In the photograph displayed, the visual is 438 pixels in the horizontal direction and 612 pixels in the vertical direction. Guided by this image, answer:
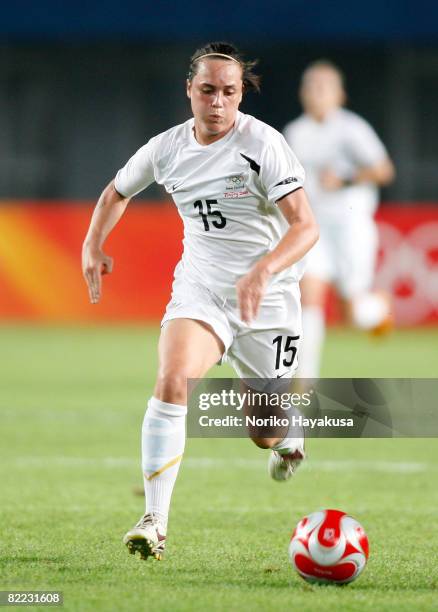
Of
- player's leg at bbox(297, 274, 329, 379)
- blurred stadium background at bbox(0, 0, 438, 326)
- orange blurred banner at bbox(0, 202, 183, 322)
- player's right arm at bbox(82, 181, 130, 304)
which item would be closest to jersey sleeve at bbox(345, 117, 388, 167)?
player's leg at bbox(297, 274, 329, 379)

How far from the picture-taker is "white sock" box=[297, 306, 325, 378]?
10359mm

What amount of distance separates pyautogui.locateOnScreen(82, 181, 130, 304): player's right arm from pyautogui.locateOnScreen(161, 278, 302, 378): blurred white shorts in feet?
1.13

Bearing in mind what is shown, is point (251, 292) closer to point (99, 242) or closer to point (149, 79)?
point (99, 242)

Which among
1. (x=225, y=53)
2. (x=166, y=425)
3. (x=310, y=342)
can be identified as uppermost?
(x=225, y=53)

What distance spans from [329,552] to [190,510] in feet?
6.34

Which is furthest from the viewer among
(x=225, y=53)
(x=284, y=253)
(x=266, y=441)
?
(x=266, y=441)

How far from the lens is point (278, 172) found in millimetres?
5699

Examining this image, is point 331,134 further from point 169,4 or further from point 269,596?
point 169,4

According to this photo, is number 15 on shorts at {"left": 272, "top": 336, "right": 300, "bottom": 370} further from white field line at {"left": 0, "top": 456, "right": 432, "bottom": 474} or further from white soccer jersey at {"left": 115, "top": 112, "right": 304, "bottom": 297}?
white field line at {"left": 0, "top": 456, "right": 432, "bottom": 474}

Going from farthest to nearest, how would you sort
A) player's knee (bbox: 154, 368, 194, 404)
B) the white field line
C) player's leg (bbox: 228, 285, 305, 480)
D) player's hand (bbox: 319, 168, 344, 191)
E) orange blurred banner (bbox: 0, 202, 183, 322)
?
orange blurred banner (bbox: 0, 202, 183, 322), player's hand (bbox: 319, 168, 344, 191), the white field line, player's leg (bbox: 228, 285, 305, 480), player's knee (bbox: 154, 368, 194, 404)

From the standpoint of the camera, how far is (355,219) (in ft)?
38.5

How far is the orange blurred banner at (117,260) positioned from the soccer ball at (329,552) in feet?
43.9

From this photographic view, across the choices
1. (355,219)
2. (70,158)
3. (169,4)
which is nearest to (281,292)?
(355,219)

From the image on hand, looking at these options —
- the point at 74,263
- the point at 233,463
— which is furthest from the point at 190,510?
the point at 74,263
